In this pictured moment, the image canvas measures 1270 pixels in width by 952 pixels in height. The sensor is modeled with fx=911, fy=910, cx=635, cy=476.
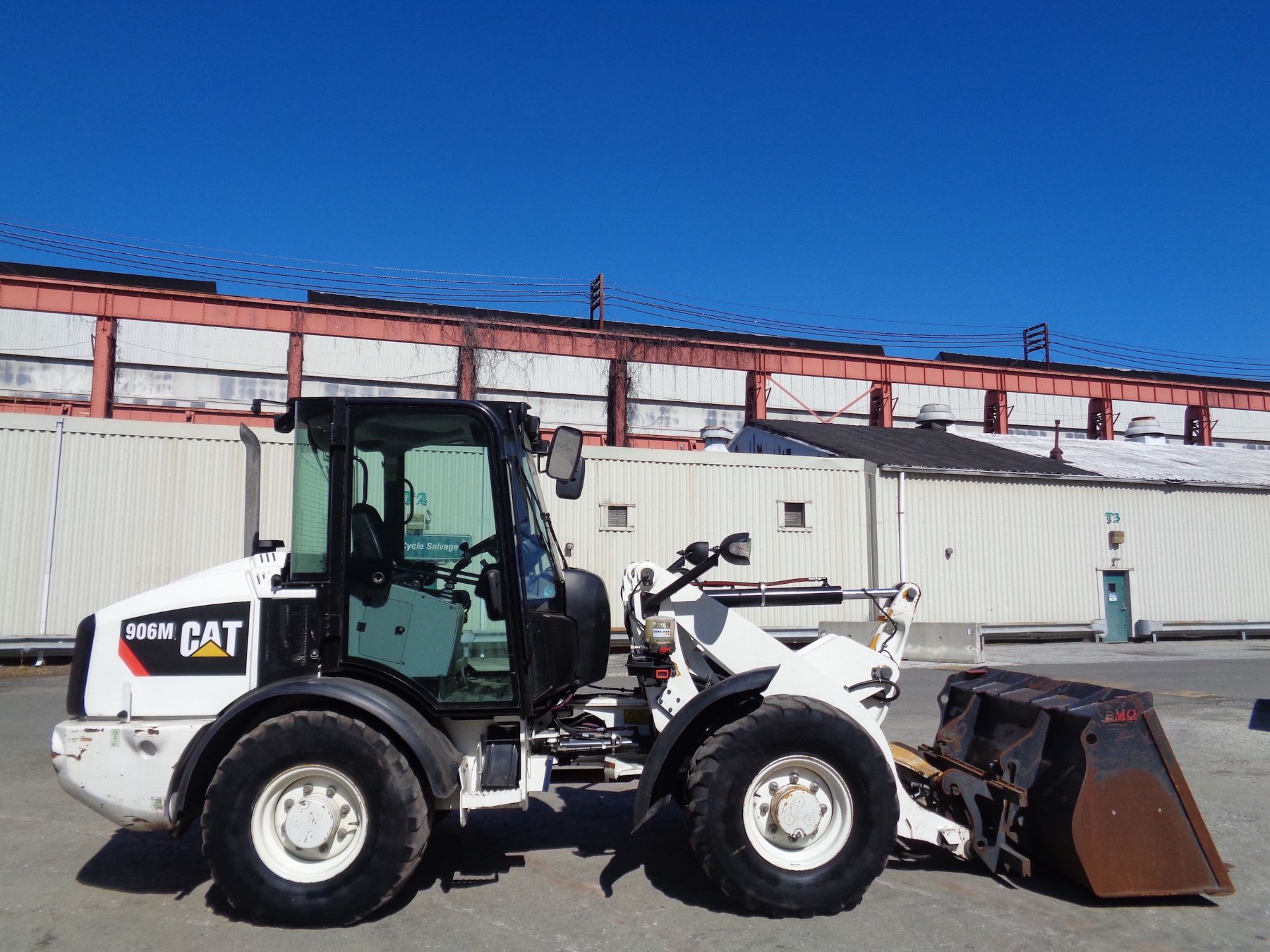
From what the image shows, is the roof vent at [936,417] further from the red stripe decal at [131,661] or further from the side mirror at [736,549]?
the red stripe decal at [131,661]

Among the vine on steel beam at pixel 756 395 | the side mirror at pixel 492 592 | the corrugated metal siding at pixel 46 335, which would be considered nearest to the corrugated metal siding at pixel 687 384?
the vine on steel beam at pixel 756 395

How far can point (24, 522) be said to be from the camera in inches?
572

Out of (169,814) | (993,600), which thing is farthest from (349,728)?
(993,600)

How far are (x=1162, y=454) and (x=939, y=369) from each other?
9951 millimetres

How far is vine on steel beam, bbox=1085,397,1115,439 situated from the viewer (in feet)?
124

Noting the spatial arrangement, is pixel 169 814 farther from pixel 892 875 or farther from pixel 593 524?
pixel 593 524

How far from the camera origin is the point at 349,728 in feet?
13.2

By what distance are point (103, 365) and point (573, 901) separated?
90.2 feet

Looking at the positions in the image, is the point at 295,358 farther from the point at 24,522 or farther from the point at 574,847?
the point at 574,847

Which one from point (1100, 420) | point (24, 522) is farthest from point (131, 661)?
point (1100, 420)

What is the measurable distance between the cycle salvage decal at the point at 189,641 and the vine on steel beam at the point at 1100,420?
130 ft

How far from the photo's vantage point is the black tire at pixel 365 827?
3.96 meters

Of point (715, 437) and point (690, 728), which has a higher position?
point (715, 437)

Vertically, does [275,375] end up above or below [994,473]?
above
